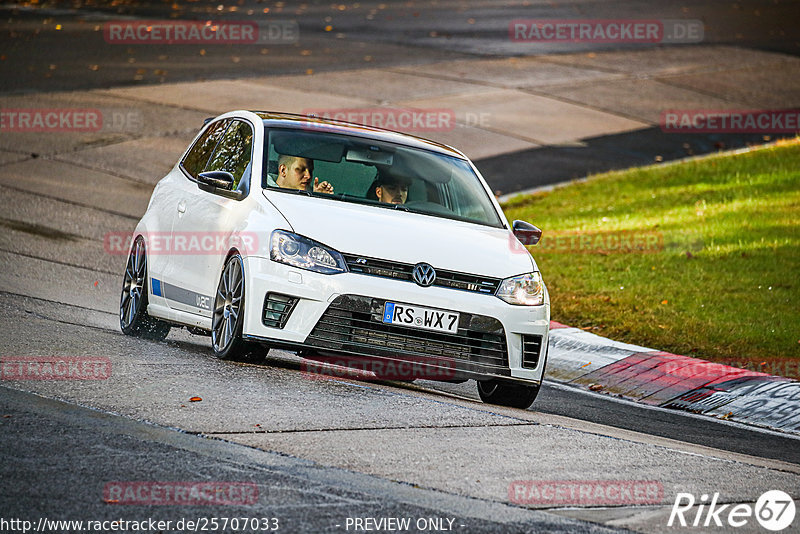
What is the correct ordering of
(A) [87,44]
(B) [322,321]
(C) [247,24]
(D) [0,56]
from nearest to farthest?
(B) [322,321] → (D) [0,56] → (A) [87,44] → (C) [247,24]

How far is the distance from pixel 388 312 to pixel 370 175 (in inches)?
62.5

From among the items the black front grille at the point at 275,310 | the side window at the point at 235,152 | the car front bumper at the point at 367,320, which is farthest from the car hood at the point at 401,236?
the side window at the point at 235,152

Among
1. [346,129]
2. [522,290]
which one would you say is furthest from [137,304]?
[522,290]

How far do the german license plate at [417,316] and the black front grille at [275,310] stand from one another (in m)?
0.61

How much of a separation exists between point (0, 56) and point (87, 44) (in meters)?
2.46

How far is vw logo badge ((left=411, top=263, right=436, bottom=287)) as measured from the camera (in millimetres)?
8062

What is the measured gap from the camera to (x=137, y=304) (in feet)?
32.9

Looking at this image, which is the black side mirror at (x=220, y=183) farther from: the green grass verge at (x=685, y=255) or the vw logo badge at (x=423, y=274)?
the green grass verge at (x=685, y=255)

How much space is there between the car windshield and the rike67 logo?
3.35 m

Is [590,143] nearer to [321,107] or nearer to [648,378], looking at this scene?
[321,107]

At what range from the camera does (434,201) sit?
9328 millimetres

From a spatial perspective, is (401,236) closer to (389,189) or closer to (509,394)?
(389,189)

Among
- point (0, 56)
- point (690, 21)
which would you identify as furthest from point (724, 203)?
point (690, 21)

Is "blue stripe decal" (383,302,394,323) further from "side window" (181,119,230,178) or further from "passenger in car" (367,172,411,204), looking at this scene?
"side window" (181,119,230,178)
